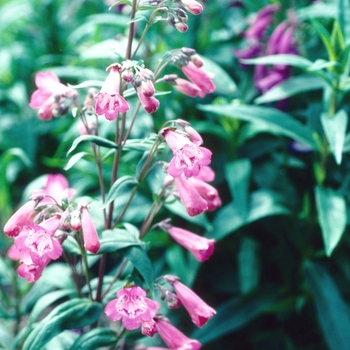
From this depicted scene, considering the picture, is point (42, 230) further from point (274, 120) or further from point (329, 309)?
point (329, 309)

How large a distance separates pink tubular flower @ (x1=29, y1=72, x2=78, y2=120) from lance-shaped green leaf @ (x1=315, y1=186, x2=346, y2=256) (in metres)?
0.89

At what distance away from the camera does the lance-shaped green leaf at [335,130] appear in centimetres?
150

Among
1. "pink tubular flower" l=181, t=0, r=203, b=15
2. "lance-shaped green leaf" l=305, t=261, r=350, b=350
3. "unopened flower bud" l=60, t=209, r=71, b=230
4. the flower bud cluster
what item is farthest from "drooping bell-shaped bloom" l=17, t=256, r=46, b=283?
"lance-shaped green leaf" l=305, t=261, r=350, b=350

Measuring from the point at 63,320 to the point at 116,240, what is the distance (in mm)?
269

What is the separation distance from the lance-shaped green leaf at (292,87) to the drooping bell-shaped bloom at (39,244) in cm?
107

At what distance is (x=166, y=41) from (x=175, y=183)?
1412mm

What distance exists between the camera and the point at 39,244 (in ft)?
3.52

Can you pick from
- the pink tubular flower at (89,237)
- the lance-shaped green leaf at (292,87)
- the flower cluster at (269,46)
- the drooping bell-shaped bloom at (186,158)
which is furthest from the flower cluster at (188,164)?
the flower cluster at (269,46)

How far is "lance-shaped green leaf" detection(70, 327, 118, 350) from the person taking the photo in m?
1.30

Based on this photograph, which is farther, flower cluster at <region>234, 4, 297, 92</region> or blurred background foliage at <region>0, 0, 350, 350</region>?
flower cluster at <region>234, 4, 297, 92</region>

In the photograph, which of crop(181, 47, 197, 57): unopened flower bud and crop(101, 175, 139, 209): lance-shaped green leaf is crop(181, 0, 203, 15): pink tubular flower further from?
crop(101, 175, 139, 209): lance-shaped green leaf

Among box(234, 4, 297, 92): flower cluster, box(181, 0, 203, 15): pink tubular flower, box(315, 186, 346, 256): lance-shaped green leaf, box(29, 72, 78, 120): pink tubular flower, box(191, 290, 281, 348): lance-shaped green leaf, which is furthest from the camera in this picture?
box(234, 4, 297, 92): flower cluster

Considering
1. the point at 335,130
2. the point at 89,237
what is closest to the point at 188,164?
the point at 89,237

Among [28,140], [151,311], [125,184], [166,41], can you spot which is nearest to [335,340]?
[151,311]
